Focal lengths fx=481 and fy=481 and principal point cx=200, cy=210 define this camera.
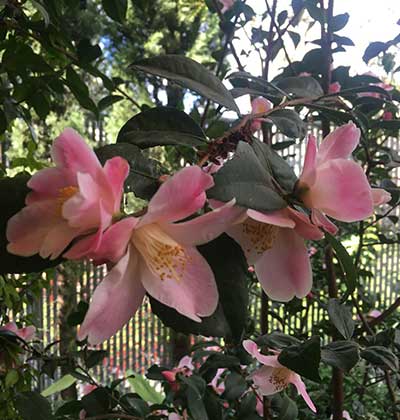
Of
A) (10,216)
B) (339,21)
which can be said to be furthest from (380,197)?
(339,21)

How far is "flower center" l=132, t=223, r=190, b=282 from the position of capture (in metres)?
0.32

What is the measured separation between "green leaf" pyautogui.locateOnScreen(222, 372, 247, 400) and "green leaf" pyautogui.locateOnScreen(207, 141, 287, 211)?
2.47 ft

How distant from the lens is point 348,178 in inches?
13.0

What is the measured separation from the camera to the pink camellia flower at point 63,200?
268 mm

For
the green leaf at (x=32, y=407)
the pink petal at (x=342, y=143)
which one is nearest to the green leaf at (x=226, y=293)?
the pink petal at (x=342, y=143)

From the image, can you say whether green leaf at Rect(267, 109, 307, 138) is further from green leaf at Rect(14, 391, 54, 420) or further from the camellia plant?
green leaf at Rect(14, 391, 54, 420)

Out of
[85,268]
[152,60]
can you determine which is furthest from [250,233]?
[85,268]

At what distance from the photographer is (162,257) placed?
0.33 metres

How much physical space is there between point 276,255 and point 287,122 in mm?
147

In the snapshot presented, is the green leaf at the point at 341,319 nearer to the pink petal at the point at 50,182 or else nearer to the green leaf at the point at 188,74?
the green leaf at the point at 188,74

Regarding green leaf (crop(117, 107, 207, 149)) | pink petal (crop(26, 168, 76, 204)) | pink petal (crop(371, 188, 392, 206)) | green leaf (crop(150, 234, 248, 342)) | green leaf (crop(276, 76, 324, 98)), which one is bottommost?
green leaf (crop(150, 234, 248, 342))

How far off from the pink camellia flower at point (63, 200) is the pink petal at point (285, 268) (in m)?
0.15

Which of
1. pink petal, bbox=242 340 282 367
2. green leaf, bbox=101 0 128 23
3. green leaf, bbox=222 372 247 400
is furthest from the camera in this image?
green leaf, bbox=222 372 247 400

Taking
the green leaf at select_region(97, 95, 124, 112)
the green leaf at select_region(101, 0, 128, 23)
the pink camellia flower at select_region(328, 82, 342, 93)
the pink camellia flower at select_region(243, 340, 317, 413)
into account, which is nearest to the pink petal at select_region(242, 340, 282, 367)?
the pink camellia flower at select_region(243, 340, 317, 413)
